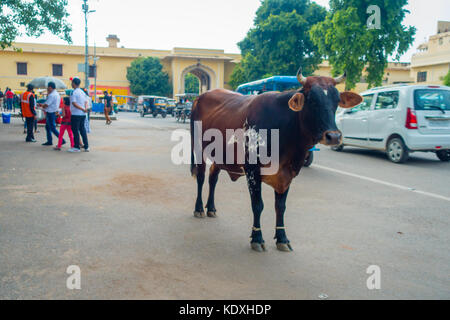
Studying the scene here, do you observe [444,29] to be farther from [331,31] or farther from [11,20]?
[11,20]

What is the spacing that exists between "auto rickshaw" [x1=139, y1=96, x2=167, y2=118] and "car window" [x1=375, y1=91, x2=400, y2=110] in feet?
79.3

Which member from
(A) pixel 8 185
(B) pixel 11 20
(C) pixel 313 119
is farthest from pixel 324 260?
(B) pixel 11 20

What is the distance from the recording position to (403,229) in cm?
466

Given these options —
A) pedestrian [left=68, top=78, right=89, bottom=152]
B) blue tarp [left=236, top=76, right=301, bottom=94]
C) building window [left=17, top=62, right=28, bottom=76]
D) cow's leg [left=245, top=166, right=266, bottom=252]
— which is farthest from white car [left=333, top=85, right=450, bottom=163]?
building window [left=17, top=62, right=28, bottom=76]

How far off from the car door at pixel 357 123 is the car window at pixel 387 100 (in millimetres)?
266

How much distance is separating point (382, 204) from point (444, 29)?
62.7m

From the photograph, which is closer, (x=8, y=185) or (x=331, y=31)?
(x=8, y=185)

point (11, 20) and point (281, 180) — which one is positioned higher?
point (11, 20)

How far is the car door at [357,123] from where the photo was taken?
11207 mm

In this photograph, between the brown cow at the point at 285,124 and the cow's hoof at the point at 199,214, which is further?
the cow's hoof at the point at 199,214

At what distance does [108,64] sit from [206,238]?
1999 inches

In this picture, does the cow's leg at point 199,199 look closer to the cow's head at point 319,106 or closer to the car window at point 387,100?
the cow's head at point 319,106

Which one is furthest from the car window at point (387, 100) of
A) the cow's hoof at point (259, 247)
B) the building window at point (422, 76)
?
the building window at point (422, 76)
